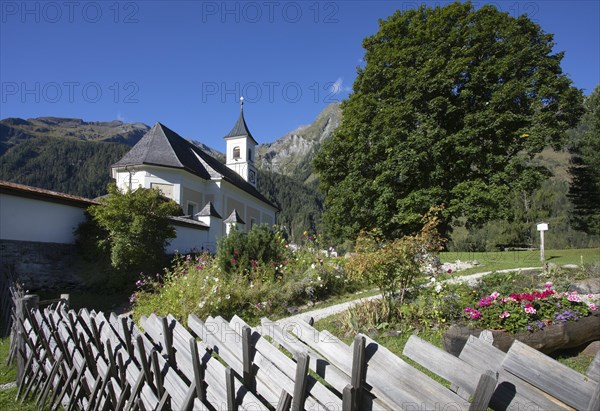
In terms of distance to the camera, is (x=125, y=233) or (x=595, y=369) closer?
(x=595, y=369)

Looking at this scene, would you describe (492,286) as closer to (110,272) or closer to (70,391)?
(70,391)

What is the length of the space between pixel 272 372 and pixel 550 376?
148 cm

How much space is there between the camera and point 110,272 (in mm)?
11680

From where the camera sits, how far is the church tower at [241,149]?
37969mm

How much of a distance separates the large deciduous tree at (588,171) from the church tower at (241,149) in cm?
2889

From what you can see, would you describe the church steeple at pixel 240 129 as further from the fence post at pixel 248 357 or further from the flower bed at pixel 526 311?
the fence post at pixel 248 357

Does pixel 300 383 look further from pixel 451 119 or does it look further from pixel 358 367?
pixel 451 119

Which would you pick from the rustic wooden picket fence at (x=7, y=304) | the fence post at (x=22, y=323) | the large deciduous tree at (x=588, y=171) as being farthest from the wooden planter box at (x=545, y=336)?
the large deciduous tree at (x=588, y=171)

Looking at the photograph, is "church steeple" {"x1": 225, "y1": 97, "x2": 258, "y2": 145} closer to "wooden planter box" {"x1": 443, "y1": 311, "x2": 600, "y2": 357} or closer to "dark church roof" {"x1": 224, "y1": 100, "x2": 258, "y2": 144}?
"dark church roof" {"x1": 224, "y1": 100, "x2": 258, "y2": 144}

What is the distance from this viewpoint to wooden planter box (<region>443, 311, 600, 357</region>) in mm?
4203

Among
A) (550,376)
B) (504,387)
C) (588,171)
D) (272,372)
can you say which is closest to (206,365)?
(272,372)

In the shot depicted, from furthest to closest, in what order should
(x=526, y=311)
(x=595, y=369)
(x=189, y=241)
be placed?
(x=189, y=241)
(x=526, y=311)
(x=595, y=369)

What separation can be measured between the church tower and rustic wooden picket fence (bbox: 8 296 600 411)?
115 feet

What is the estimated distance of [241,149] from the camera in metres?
38.1
